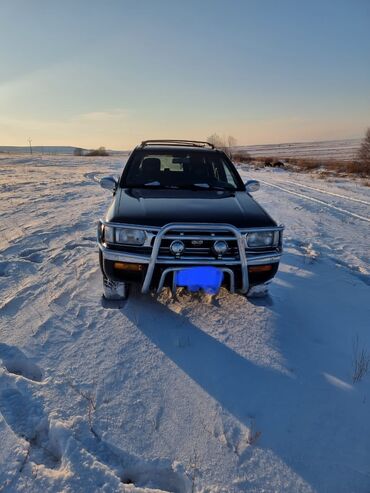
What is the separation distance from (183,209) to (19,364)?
6.03ft

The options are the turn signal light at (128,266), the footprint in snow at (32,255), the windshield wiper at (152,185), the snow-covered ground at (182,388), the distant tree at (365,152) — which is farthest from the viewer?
the distant tree at (365,152)

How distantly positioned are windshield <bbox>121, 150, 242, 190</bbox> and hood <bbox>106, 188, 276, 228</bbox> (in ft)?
0.91

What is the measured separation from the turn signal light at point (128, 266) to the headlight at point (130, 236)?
0.63 ft

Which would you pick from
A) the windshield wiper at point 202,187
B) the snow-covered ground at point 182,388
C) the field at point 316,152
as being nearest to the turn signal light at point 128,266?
the snow-covered ground at point 182,388

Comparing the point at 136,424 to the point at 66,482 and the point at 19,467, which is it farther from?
the point at 19,467

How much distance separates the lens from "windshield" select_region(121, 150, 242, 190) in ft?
13.2

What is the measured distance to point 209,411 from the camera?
6.91ft

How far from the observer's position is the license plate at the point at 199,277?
291 cm

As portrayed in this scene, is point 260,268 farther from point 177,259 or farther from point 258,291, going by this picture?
point 177,259

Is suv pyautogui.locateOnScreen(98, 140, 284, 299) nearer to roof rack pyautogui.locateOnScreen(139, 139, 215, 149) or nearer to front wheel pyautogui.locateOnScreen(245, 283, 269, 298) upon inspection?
front wheel pyautogui.locateOnScreen(245, 283, 269, 298)

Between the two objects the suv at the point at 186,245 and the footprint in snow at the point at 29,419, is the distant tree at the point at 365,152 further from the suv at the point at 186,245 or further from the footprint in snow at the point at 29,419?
the footprint in snow at the point at 29,419

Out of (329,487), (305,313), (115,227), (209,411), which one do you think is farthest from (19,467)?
(305,313)

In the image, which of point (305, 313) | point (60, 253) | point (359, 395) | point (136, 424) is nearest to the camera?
point (136, 424)

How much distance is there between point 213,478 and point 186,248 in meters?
1.70
